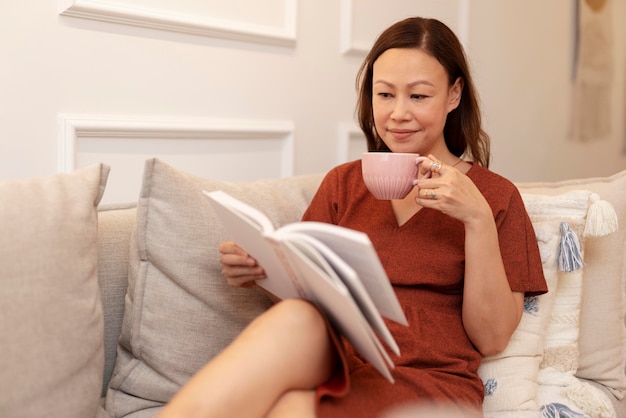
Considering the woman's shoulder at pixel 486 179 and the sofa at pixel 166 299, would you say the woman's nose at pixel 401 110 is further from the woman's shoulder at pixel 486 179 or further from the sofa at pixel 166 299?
the sofa at pixel 166 299

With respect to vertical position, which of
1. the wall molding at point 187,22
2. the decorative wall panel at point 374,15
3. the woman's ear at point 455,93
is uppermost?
the decorative wall panel at point 374,15

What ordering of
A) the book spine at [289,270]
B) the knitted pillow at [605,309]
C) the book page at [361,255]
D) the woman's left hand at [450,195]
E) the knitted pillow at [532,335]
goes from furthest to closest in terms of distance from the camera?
1. the knitted pillow at [605,309]
2. the knitted pillow at [532,335]
3. the woman's left hand at [450,195]
4. the book spine at [289,270]
5. the book page at [361,255]

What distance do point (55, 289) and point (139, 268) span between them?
0.74 ft

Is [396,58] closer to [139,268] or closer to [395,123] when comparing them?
[395,123]

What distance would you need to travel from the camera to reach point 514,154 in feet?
9.78

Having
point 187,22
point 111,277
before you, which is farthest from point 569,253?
point 187,22

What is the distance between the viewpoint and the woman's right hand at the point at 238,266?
1292 millimetres

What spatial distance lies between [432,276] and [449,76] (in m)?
0.44

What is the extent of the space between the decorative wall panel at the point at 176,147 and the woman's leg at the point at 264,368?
81cm

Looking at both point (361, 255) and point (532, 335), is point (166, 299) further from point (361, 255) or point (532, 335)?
point (532, 335)

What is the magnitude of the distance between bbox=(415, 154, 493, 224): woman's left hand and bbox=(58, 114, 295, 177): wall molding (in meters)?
0.76

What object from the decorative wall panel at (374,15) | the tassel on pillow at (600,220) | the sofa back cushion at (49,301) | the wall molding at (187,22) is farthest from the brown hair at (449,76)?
the sofa back cushion at (49,301)

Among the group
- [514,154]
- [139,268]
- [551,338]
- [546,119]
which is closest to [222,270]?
[139,268]

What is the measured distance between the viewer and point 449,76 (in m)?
1.54
